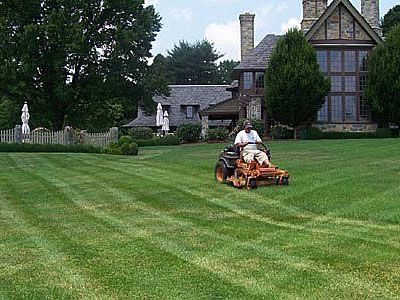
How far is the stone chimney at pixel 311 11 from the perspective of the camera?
42.1 m

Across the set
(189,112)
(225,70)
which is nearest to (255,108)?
(189,112)

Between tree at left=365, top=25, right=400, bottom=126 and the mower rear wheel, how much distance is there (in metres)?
23.9

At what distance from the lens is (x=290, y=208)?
35.2 feet

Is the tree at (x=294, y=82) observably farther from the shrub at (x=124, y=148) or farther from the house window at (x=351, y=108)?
the shrub at (x=124, y=148)

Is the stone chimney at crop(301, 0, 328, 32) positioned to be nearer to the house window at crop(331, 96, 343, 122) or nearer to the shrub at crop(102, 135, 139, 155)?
the house window at crop(331, 96, 343, 122)

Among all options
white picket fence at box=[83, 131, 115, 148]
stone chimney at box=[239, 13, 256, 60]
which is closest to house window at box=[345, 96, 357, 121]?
stone chimney at box=[239, 13, 256, 60]

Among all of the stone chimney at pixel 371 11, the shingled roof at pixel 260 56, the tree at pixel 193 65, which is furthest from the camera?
the tree at pixel 193 65

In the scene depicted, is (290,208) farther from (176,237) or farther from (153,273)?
(153,273)

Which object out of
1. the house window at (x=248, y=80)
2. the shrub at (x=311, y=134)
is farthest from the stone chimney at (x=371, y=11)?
the shrub at (x=311, y=134)

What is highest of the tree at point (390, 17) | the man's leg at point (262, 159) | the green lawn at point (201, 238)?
the tree at point (390, 17)

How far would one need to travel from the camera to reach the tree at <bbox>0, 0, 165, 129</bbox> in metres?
36.5

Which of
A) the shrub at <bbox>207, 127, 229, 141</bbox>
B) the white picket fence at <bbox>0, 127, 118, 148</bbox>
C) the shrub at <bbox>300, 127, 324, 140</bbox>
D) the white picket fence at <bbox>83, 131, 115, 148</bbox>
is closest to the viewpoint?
the white picket fence at <bbox>0, 127, 118, 148</bbox>

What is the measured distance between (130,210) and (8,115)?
40062 mm

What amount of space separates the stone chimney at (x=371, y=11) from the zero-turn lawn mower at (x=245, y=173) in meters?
31.9
